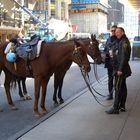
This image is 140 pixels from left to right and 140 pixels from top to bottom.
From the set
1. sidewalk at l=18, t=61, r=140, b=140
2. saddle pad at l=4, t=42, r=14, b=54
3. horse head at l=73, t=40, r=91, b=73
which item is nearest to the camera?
sidewalk at l=18, t=61, r=140, b=140

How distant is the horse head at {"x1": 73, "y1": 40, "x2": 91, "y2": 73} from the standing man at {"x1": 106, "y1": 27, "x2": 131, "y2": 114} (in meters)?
0.68

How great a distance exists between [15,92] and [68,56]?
401 cm

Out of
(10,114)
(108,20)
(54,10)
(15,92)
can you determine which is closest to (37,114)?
(10,114)

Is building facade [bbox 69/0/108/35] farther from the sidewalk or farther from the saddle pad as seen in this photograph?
the saddle pad

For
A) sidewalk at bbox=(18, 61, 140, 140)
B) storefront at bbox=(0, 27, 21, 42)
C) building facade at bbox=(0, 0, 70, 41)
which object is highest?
building facade at bbox=(0, 0, 70, 41)

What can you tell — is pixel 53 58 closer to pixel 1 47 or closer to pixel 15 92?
pixel 1 47

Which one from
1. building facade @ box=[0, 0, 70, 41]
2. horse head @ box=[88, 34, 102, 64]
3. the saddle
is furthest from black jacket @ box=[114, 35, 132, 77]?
building facade @ box=[0, 0, 70, 41]

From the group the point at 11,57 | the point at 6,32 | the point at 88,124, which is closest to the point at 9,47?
the point at 11,57

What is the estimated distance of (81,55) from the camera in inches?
364

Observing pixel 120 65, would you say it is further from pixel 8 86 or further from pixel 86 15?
pixel 86 15

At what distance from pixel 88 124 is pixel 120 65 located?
146cm

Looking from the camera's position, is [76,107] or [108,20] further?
[108,20]

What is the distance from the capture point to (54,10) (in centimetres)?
7612

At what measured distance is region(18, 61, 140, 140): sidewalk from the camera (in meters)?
7.67
